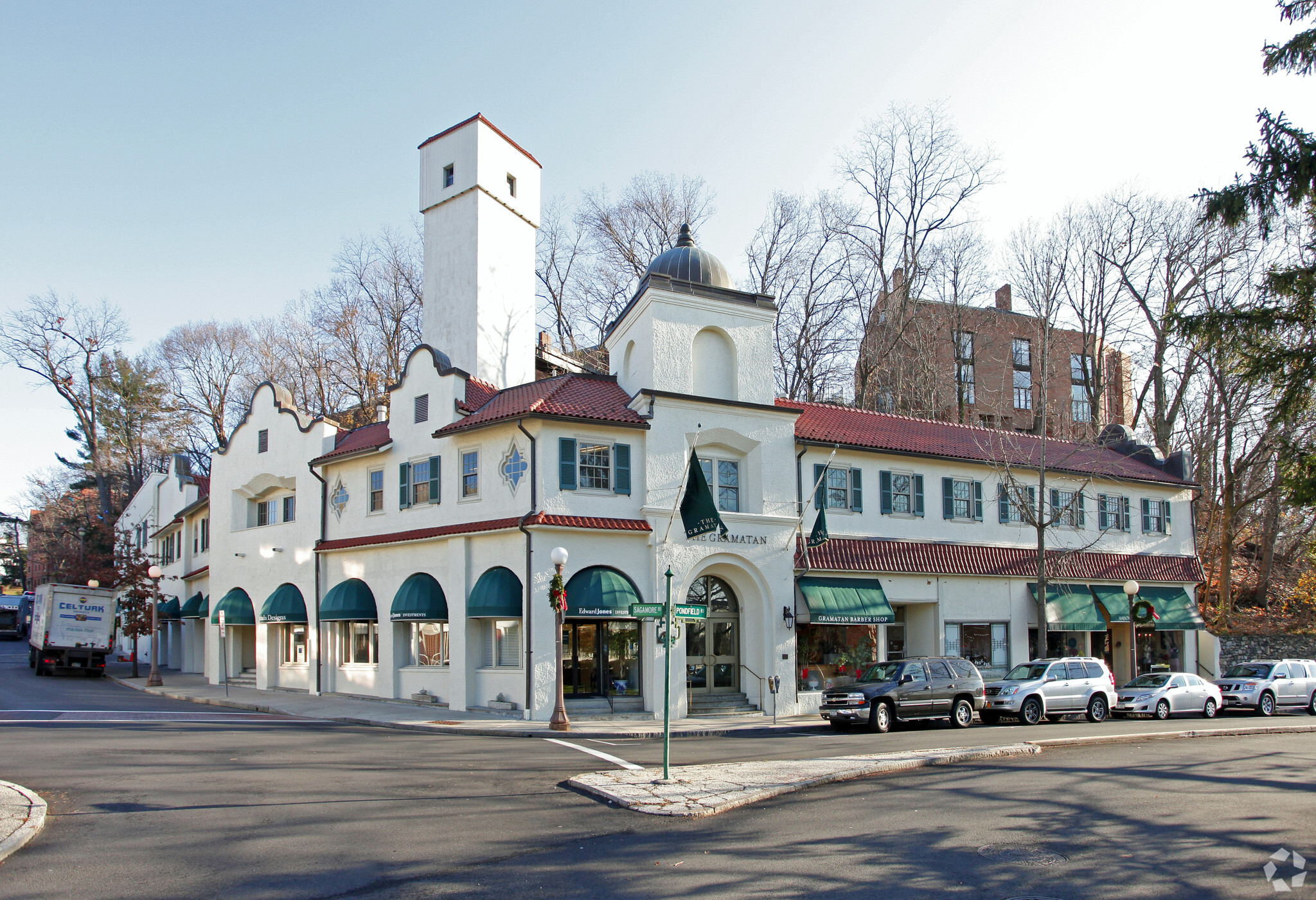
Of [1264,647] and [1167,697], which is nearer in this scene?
[1167,697]

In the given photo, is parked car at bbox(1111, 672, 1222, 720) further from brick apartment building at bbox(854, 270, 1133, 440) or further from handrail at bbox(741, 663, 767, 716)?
brick apartment building at bbox(854, 270, 1133, 440)

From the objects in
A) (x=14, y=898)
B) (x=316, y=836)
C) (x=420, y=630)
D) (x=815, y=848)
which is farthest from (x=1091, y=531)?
(x=14, y=898)

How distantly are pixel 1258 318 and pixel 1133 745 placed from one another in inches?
336

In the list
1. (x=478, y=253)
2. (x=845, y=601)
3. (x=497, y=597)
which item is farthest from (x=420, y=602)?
(x=478, y=253)

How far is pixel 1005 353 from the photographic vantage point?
200 feet

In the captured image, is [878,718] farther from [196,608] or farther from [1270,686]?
[196,608]

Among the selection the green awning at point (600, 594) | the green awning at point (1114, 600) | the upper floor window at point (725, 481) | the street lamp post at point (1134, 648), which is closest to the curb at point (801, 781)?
the green awning at point (600, 594)

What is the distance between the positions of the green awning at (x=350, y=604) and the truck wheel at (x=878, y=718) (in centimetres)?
1414

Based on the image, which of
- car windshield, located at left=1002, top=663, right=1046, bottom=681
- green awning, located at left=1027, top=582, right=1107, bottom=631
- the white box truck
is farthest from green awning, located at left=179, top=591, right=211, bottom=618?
green awning, located at left=1027, top=582, right=1107, bottom=631

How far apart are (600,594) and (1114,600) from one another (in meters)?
19.8

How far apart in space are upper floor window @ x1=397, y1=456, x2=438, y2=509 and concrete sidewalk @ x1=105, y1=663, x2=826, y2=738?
5542 millimetres

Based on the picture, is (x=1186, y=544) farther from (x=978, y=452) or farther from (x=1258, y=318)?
(x=1258, y=318)

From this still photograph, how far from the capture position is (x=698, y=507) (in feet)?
71.6

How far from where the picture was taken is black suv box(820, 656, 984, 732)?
21.3 metres
